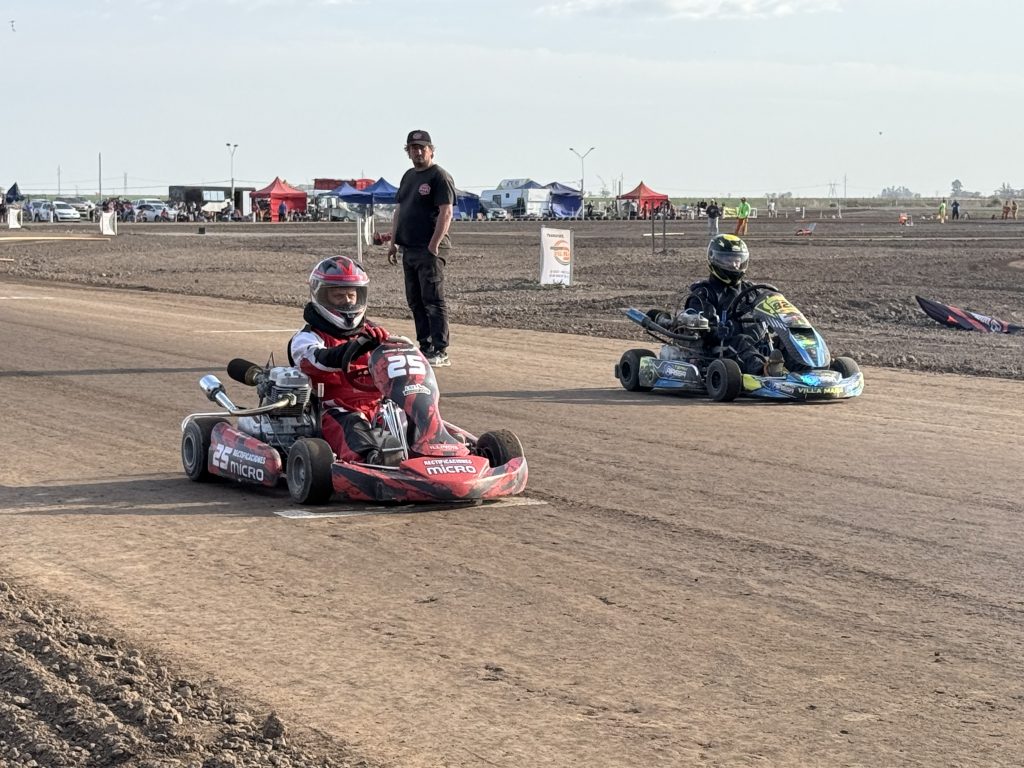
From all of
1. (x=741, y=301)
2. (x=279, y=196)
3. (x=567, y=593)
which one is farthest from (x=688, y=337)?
(x=279, y=196)

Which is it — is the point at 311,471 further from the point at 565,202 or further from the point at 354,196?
the point at 565,202

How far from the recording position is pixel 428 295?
1370cm

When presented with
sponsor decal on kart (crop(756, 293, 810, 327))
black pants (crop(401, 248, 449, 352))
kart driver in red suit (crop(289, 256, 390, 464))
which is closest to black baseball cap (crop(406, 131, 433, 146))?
black pants (crop(401, 248, 449, 352))

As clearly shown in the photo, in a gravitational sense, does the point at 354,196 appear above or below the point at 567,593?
above

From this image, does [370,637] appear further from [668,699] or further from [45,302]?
[45,302]

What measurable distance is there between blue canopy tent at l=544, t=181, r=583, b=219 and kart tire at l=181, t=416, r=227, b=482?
3266 inches

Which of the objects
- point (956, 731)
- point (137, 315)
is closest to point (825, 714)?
point (956, 731)

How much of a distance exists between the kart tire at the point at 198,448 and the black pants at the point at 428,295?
542cm

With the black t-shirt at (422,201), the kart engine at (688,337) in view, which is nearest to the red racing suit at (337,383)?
the kart engine at (688,337)

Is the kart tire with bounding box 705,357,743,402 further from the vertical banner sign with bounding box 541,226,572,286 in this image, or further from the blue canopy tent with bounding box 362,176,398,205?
the blue canopy tent with bounding box 362,176,398,205

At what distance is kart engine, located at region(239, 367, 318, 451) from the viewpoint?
312 inches

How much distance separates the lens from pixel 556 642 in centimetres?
519

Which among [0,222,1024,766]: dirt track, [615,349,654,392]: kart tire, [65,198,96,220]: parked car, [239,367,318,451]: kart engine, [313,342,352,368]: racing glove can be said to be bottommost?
[0,222,1024,766]: dirt track

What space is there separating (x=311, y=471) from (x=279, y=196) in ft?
263
